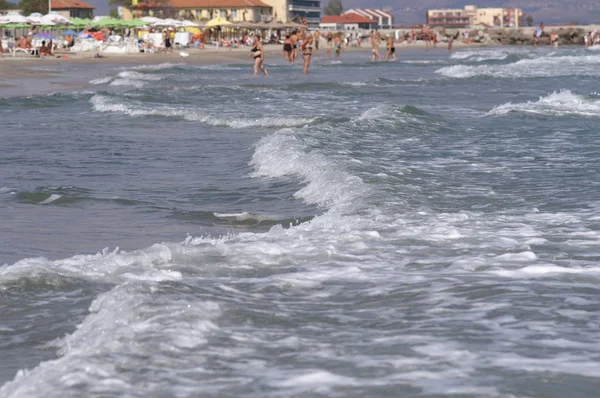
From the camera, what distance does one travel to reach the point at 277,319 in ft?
16.5

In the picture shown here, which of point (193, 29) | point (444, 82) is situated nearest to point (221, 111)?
point (444, 82)

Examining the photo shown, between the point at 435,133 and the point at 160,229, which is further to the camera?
the point at 435,133

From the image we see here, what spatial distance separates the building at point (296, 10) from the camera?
155m

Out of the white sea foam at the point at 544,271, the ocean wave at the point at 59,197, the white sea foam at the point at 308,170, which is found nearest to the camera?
the white sea foam at the point at 544,271

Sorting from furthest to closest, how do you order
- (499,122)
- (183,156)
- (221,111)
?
1. (221,111)
2. (499,122)
3. (183,156)

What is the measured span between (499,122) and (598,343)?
12.5 metres

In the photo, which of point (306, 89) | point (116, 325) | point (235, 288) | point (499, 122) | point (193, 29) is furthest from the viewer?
point (193, 29)

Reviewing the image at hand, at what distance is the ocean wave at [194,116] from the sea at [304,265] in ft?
7.85

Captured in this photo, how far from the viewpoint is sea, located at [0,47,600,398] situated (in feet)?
13.8

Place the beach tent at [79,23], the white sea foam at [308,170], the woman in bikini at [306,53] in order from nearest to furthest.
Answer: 1. the white sea foam at [308,170]
2. the woman in bikini at [306,53]
3. the beach tent at [79,23]

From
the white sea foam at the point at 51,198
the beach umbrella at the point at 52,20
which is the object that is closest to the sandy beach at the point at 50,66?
the beach umbrella at the point at 52,20

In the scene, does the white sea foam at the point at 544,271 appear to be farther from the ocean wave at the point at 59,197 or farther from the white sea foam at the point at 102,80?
the white sea foam at the point at 102,80

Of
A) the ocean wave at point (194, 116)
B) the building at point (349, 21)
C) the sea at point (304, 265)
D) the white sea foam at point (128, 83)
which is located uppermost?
the building at point (349, 21)

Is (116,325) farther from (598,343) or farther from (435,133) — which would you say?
(435,133)
